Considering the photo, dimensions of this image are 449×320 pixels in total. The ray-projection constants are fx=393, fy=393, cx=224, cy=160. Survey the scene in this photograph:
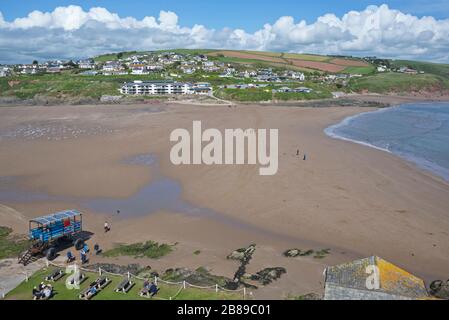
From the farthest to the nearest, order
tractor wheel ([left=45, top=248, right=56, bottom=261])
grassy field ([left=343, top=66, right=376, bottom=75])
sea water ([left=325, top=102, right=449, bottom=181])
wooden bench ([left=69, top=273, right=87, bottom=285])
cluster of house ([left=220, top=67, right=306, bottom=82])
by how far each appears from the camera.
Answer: grassy field ([left=343, top=66, right=376, bottom=75]) < cluster of house ([left=220, top=67, right=306, bottom=82]) < sea water ([left=325, top=102, right=449, bottom=181]) < tractor wheel ([left=45, top=248, right=56, bottom=261]) < wooden bench ([left=69, top=273, right=87, bottom=285])

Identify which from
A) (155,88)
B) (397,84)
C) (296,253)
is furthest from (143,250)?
(397,84)

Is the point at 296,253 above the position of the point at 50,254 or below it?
below

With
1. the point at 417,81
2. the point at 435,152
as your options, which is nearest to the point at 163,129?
the point at 435,152

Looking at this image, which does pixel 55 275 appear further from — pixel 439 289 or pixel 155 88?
pixel 155 88

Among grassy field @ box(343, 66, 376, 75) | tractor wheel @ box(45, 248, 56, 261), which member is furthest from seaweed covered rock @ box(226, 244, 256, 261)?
grassy field @ box(343, 66, 376, 75)

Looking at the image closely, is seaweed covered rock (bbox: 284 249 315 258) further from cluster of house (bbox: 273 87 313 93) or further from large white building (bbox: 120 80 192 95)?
large white building (bbox: 120 80 192 95)
